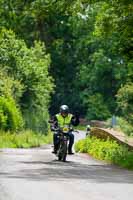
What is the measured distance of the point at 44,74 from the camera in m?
54.2

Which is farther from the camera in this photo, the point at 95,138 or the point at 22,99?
the point at 22,99

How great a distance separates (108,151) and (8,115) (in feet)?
61.0

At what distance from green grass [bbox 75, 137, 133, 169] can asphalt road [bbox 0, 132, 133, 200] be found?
51.9 inches

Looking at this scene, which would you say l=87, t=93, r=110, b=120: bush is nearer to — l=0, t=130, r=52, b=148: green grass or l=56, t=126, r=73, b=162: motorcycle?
l=0, t=130, r=52, b=148: green grass

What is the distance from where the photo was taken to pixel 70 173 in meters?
18.3

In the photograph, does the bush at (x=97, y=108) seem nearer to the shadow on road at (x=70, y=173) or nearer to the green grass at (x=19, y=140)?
the green grass at (x=19, y=140)

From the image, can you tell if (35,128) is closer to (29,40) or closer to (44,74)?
(44,74)

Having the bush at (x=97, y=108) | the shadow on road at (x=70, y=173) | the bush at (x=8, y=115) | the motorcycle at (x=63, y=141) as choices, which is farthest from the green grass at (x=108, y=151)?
the bush at (x=97, y=108)

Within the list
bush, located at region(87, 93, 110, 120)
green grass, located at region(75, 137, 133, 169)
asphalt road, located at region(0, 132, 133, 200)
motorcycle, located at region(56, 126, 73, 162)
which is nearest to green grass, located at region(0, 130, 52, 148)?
green grass, located at region(75, 137, 133, 169)

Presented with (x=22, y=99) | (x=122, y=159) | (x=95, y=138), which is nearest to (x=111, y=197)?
(x=122, y=159)

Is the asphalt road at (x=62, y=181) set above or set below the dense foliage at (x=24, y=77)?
below

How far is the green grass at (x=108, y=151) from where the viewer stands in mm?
23178

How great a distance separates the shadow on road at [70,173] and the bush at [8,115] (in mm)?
20416

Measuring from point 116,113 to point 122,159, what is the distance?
205 ft
